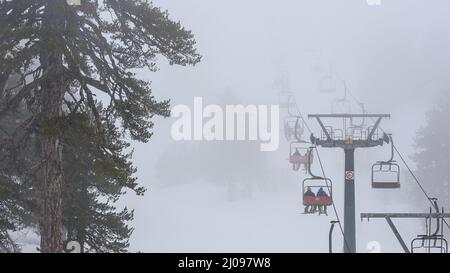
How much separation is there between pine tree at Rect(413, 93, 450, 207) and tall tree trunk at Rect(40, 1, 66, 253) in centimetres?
4829

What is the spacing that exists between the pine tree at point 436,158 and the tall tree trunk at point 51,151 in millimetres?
48287

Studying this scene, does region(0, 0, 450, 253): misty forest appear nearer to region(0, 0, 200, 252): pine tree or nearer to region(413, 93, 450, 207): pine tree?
region(0, 0, 200, 252): pine tree

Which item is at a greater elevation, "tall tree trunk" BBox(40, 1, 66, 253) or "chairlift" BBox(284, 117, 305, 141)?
"chairlift" BBox(284, 117, 305, 141)

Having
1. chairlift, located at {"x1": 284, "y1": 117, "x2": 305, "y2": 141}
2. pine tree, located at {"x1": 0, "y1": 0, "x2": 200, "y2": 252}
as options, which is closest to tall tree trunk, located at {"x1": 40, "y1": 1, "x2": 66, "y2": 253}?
pine tree, located at {"x1": 0, "y1": 0, "x2": 200, "y2": 252}

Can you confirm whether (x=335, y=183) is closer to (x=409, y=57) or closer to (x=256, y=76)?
(x=256, y=76)

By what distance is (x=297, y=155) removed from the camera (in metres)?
29.6

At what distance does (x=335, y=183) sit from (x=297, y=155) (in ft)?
213

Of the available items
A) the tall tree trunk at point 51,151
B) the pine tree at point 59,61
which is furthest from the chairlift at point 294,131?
the tall tree trunk at point 51,151

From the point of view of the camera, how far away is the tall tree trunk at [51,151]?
10414 mm

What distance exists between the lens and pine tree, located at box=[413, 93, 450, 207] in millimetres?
54594

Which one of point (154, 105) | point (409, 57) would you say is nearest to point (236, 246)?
point (154, 105)

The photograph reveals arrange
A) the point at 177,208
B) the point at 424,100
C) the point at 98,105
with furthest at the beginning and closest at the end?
the point at 424,100 < the point at 177,208 < the point at 98,105

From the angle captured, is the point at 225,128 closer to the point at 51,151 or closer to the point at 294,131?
the point at 294,131
